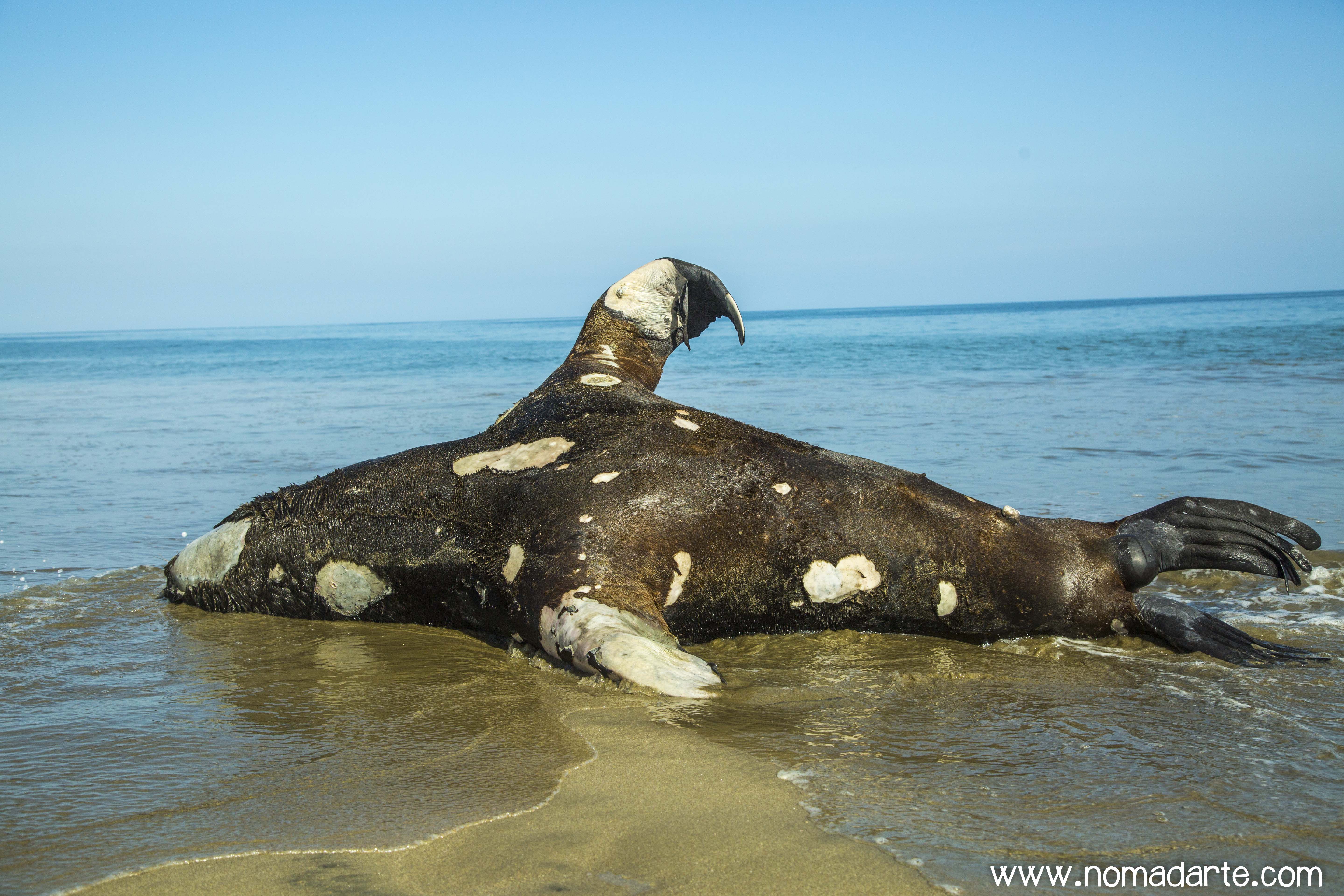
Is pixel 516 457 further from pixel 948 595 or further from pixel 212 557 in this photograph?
pixel 948 595

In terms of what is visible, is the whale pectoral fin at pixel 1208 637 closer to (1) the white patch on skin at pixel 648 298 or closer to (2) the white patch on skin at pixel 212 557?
(1) the white patch on skin at pixel 648 298

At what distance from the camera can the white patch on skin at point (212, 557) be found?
14.5 feet

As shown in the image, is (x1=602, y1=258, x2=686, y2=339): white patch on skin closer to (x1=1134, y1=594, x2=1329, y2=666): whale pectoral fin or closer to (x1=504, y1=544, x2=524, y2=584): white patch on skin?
(x1=504, y1=544, x2=524, y2=584): white patch on skin

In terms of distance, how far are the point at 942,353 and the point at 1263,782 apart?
29.2 meters

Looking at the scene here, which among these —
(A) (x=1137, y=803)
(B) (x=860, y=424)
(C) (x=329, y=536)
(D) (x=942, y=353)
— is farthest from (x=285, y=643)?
(D) (x=942, y=353)

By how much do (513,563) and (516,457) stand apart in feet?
1.57

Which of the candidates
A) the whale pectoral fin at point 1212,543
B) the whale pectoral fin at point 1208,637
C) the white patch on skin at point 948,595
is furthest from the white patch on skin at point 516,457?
the whale pectoral fin at point 1208,637

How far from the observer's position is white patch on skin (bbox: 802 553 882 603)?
12.6 feet

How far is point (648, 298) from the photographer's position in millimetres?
5898

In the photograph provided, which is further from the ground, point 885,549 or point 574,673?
point 885,549

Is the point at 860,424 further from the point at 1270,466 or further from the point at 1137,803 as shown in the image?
the point at 1137,803

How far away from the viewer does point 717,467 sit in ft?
13.0

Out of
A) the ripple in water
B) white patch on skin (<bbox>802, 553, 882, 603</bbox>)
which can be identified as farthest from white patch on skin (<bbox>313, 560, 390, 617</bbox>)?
white patch on skin (<bbox>802, 553, 882, 603</bbox>)

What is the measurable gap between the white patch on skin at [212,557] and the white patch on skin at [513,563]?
137cm
